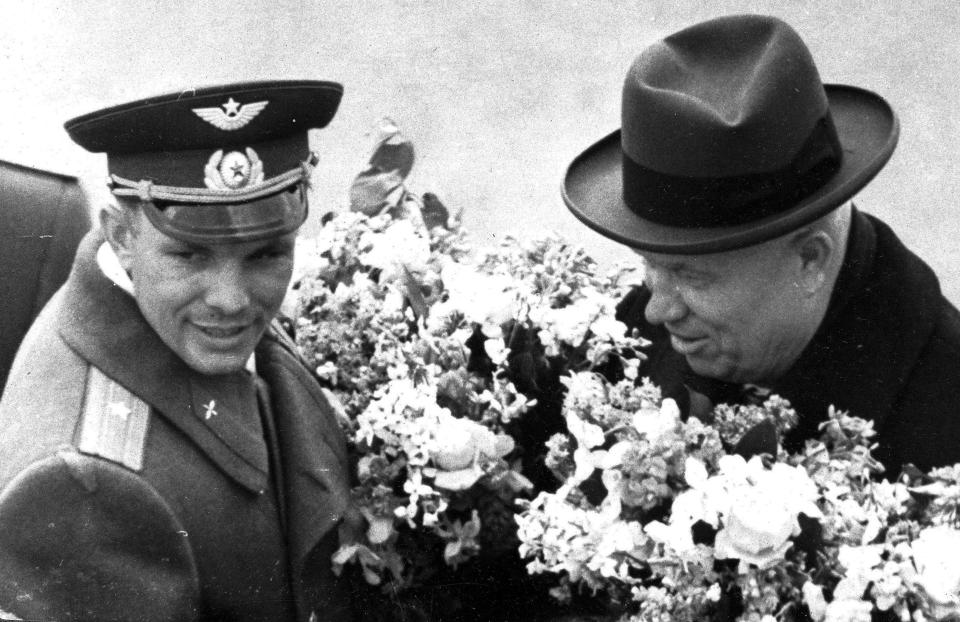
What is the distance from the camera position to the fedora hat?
8.19 feet

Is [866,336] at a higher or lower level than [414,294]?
lower

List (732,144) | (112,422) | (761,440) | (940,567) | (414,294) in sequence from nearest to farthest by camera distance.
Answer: (940,567), (761,440), (112,422), (732,144), (414,294)

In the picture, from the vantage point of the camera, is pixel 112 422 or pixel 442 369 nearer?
pixel 112 422

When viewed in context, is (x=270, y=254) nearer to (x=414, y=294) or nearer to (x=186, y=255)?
(x=186, y=255)

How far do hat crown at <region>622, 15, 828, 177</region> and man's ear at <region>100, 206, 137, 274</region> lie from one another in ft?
3.11

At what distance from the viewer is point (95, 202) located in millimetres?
3445

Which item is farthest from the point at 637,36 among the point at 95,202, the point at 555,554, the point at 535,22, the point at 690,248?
the point at 555,554

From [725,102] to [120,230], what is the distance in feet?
3.74

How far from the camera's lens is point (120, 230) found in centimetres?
248

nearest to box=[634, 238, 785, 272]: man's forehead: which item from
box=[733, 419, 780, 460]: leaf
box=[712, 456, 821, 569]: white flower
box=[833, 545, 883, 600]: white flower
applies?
box=[733, 419, 780, 460]: leaf

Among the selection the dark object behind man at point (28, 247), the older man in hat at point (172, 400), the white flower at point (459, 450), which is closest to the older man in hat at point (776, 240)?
the white flower at point (459, 450)

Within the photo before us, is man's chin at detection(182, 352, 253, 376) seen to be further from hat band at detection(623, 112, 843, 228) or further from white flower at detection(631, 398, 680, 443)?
hat band at detection(623, 112, 843, 228)

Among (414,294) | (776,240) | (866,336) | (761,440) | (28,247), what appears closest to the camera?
(761,440)

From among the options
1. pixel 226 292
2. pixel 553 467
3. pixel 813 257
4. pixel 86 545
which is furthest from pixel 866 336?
pixel 86 545
